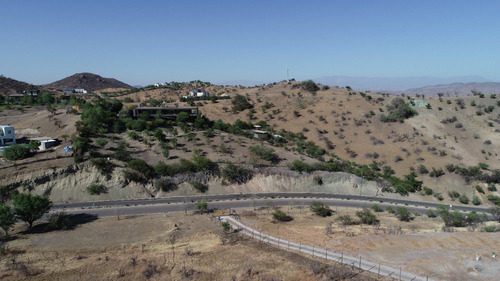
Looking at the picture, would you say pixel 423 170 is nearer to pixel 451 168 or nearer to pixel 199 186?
pixel 451 168

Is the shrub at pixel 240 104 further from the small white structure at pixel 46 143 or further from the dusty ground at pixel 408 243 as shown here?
the dusty ground at pixel 408 243

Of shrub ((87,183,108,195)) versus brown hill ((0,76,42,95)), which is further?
brown hill ((0,76,42,95))

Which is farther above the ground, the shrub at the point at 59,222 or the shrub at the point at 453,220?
the shrub at the point at 59,222

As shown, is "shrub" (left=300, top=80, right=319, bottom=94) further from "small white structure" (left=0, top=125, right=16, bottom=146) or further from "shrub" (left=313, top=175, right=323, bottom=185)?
"small white structure" (left=0, top=125, right=16, bottom=146)

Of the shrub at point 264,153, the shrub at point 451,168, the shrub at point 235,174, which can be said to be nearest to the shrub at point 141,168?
the shrub at point 235,174

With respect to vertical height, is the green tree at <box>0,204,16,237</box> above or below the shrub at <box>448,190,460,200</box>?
above

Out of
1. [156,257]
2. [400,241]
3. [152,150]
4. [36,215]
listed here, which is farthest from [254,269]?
[152,150]

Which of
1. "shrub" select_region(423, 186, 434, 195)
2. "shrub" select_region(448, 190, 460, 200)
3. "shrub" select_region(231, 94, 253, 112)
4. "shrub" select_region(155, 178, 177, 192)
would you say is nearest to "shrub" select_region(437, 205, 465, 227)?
"shrub" select_region(423, 186, 434, 195)

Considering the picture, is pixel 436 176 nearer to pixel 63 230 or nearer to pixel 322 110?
pixel 322 110
